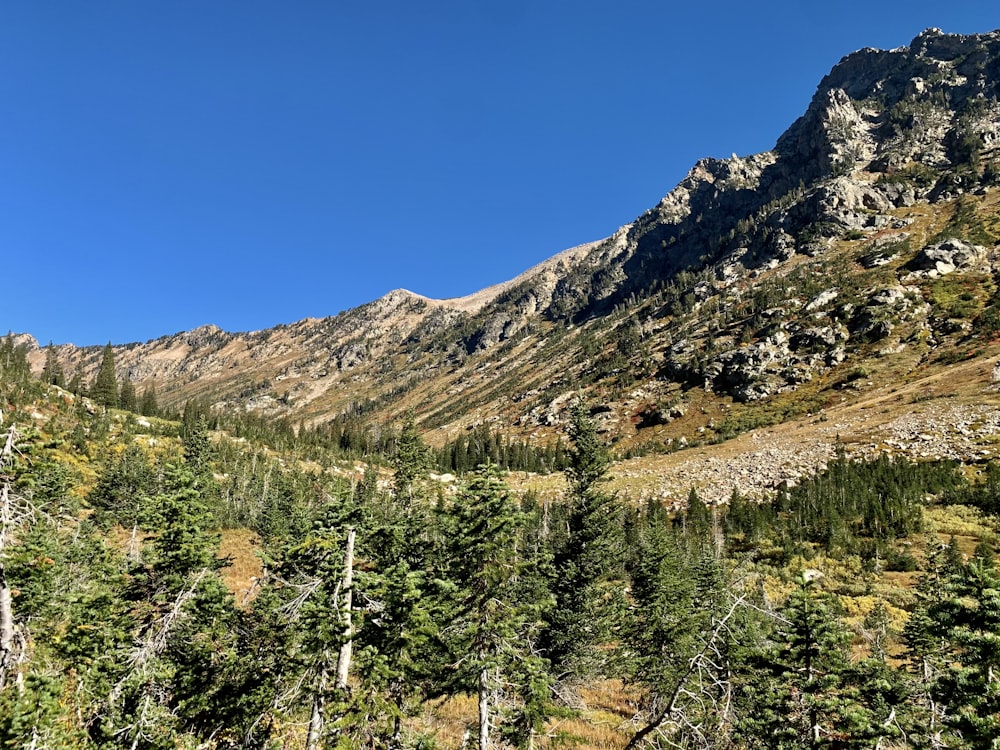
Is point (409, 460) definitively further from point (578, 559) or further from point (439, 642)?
point (439, 642)

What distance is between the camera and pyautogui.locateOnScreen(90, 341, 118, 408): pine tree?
102m

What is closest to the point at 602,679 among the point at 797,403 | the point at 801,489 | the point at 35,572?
the point at 35,572

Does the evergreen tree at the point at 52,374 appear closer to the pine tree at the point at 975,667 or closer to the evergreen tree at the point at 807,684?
the evergreen tree at the point at 807,684

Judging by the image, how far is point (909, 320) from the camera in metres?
111

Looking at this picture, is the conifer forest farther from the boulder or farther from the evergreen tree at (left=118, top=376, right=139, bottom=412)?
the boulder

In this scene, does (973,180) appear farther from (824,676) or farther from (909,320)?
(824,676)

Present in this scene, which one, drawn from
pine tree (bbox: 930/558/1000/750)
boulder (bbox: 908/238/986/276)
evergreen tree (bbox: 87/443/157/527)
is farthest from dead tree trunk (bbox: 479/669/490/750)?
boulder (bbox: 908/238/986/276)

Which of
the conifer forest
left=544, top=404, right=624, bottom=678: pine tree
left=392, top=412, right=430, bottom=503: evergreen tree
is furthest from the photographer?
left=392, top=412, right=430, bottom=503: evergreen tree

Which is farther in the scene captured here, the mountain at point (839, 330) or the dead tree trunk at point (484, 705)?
the mountain at point (839, 330)

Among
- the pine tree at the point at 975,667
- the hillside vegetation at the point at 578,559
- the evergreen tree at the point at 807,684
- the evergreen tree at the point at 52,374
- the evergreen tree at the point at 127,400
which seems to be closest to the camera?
the pine tree at the point at 975,667

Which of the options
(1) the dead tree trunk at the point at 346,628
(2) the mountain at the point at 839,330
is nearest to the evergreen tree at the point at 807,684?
(1) the dead tree trunk at the point at 346,628

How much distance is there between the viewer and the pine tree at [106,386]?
→ 336 feet

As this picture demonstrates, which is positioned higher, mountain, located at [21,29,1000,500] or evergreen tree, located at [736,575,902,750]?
mountain, located at [21,29,1000,500]

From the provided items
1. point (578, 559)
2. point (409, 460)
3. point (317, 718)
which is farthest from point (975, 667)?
point (409, 460)
